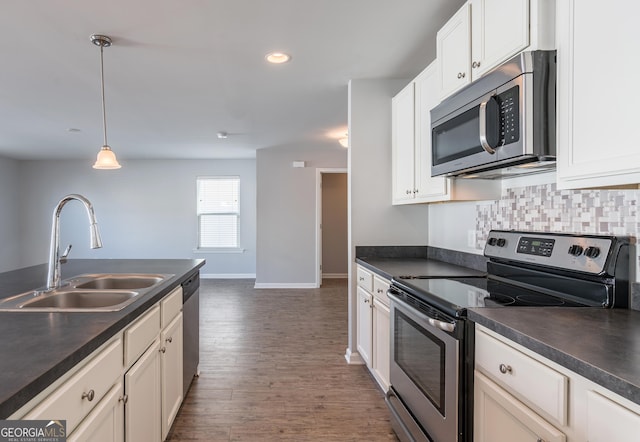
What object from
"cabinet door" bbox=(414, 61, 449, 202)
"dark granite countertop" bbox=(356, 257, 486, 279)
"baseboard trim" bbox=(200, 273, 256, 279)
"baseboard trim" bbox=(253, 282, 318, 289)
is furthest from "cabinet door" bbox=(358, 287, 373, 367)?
"baseboard trim" bbox=(200, 273, 256, 279)

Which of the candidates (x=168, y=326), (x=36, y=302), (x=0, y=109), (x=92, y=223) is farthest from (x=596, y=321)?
(x=0, y=109)

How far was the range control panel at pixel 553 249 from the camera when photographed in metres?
1.37

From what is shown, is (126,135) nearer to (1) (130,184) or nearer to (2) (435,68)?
(1) (130,184)

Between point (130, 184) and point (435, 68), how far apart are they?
6.64m

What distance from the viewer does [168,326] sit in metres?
1.94

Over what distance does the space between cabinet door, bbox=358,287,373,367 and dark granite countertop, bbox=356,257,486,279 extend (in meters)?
0.26

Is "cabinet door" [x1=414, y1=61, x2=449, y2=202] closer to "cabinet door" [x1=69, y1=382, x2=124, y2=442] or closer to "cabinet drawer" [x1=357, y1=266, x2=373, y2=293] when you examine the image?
"cabinet drawer" [x1=357, y1=266, x2=373, y2=293]

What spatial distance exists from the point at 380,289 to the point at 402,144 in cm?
113

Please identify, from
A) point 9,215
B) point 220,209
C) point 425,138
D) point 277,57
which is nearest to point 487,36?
point 425,138

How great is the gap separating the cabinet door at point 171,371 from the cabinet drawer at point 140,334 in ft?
0.55

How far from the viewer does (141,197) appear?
7102 mm

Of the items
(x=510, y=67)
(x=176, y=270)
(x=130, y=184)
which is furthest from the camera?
(x=130, y=184)

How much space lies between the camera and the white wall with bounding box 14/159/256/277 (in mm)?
7086

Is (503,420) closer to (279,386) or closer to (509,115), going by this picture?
(509,115)
